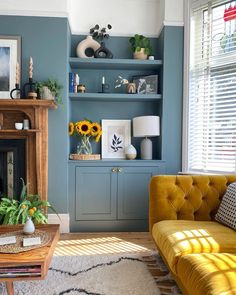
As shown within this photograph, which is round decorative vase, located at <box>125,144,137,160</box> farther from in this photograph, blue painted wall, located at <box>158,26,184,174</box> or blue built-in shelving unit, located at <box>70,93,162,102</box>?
blue built-in shelving unit, located at <box>70,93,162,102</box>

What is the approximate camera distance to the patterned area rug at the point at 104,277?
191 centimetres

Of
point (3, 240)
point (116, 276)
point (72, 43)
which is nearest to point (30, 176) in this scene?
point (3, 240)

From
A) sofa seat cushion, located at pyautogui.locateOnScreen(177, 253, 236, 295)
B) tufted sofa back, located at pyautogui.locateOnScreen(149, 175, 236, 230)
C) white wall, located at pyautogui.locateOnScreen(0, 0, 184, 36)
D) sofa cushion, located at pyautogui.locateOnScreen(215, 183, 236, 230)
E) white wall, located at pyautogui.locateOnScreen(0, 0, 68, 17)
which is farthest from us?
white wall, located at pyautogui.locateOnScreen(0, 0, 184, 36)

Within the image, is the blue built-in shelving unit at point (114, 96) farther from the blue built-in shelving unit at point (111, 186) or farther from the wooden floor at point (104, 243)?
the wooden floor at point (104, 243)

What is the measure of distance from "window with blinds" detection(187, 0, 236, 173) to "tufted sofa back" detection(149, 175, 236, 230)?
779mm

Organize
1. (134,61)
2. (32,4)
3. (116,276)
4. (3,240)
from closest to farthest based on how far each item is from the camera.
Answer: (3,240) → (116,276) → (32,4) → (134,61)

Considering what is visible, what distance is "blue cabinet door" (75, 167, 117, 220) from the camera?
3.30 metres

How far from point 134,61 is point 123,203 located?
70.9 inches

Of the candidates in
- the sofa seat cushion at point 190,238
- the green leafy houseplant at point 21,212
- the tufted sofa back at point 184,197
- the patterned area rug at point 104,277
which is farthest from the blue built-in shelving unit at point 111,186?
the sofa seat cushion at point 190,238

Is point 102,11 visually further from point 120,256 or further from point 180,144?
point 120,256

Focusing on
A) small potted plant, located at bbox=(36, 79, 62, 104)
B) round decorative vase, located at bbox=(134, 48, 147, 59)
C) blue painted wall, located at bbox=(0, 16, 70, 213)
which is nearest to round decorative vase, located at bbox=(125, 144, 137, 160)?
blue painted wall, located at bbox=(0, 16, 70, 213)

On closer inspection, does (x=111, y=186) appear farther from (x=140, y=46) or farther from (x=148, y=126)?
(x=140, y=46)

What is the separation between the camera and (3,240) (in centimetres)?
181

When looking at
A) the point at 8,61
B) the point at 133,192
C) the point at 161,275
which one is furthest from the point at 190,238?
the point at 8,61
